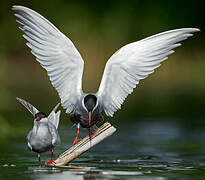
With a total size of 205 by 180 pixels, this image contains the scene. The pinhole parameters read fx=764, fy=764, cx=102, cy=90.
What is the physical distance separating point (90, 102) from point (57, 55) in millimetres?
831

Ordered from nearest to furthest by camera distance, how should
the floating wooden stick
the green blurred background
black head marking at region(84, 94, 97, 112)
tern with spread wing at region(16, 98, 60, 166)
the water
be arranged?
the water < tern with spread wing at region(16, 98, 60, 166) < black head marking at region(84, 94, 97, 112) < the floating wooden stick < the green blurred background

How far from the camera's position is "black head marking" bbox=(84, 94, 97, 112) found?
9.45 metres

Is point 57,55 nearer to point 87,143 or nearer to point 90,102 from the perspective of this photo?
point 90,102

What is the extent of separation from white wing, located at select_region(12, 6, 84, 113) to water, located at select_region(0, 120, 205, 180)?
1020 mm


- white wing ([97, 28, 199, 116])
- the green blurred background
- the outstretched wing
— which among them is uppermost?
white wing ([97, 28, 199, 116])

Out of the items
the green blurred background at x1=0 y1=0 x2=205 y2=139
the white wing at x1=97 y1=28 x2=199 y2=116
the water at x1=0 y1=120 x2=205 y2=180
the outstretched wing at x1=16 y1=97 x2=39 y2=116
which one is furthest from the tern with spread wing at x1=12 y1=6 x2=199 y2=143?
the green blurred background at x1=0 y1=0 x2=205 y2=139

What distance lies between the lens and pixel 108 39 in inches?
1195

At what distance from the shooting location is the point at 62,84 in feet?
32.4

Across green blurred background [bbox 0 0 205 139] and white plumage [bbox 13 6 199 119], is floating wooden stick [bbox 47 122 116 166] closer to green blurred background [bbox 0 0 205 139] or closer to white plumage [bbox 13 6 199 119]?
white plumage [bbox 13 6 199 119]

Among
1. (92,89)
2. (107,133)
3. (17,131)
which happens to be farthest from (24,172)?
(92,89)

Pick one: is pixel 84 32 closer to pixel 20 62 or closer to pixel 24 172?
pixel 20 62

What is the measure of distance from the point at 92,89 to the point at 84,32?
7988 mm

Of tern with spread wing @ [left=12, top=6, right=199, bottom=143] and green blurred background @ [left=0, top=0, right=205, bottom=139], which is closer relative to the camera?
tern with spread wing @ [left=12, top=6, right=199, bottom=143]

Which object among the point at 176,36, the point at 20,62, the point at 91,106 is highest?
the point at 176,36
